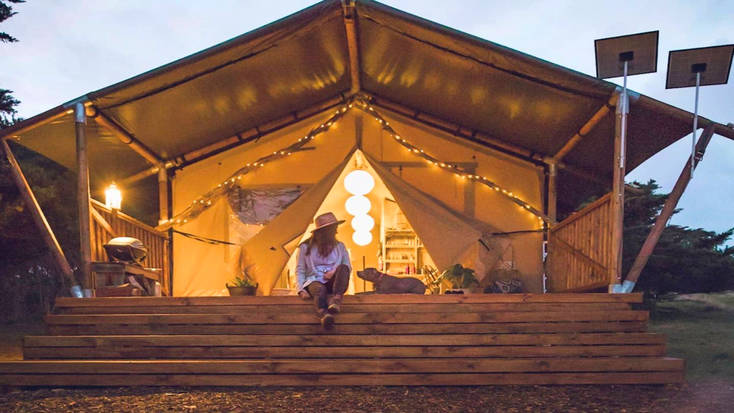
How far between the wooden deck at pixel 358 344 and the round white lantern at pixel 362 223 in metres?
3.09

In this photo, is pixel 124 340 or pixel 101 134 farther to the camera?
pixel 101 134

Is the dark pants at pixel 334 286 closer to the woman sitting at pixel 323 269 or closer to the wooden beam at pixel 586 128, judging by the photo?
the woman sitting at pixel 323 269

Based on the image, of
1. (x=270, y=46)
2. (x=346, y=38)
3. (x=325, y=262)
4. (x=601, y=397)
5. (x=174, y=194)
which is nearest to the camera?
(x=601, y=397)

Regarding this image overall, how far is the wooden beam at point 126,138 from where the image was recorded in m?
6.01

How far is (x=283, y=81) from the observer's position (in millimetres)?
6742

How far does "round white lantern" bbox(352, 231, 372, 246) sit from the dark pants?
3152mm

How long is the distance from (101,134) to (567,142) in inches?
224

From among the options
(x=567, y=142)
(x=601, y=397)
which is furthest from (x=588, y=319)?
(x=567, y=142)

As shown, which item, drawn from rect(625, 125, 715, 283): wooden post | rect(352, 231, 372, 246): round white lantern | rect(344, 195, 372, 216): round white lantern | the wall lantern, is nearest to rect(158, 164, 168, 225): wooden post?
the wall lantern

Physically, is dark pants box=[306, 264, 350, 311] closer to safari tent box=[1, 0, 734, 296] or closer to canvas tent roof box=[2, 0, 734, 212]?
safari tent box=[1, 0, 734, 296]

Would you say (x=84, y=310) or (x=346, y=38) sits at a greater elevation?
(x=346, y=38)

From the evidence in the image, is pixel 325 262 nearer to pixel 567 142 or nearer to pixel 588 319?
pixel 588 319

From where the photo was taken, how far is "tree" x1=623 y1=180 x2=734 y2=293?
11406 millimetres

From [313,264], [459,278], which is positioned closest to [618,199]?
[459,278]
